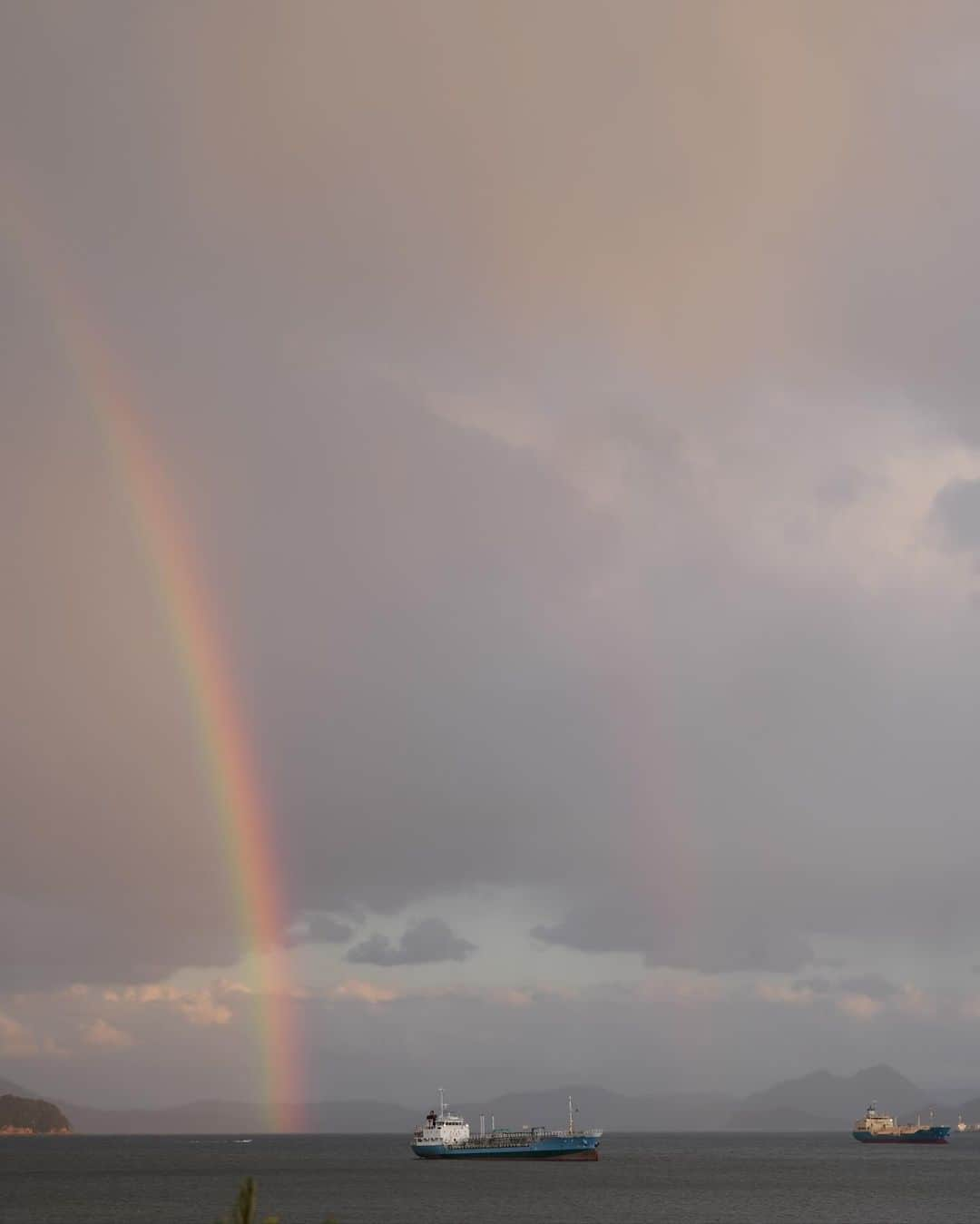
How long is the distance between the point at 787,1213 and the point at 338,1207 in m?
58.0

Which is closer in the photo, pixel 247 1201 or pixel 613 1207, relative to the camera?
pixel 247 1201

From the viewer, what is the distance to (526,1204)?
172625 millimetres

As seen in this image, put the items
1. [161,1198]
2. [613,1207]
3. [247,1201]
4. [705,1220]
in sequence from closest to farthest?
[247,1201]
[705,1220]
[613,1207]
[161,1198]

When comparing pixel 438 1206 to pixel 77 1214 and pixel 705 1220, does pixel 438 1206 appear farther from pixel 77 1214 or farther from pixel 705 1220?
pixel 77 1214

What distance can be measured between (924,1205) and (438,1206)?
67.4m

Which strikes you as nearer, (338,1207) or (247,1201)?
(247,1201)

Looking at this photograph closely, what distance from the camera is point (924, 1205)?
7101 inches

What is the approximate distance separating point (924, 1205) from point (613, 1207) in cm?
4527

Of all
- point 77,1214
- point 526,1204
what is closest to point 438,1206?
point 526,1204

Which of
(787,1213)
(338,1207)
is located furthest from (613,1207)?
Answer: (338,1207)

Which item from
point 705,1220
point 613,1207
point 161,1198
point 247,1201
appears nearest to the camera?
point 247,1201

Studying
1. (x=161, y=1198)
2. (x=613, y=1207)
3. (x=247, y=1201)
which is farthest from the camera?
(x=161, y=1198)

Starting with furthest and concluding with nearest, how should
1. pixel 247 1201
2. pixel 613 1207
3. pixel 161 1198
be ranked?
pixel 161 1198, pixel 613 1207, pixel 247 1201

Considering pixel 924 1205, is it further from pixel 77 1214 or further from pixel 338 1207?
pixel 77 1214
